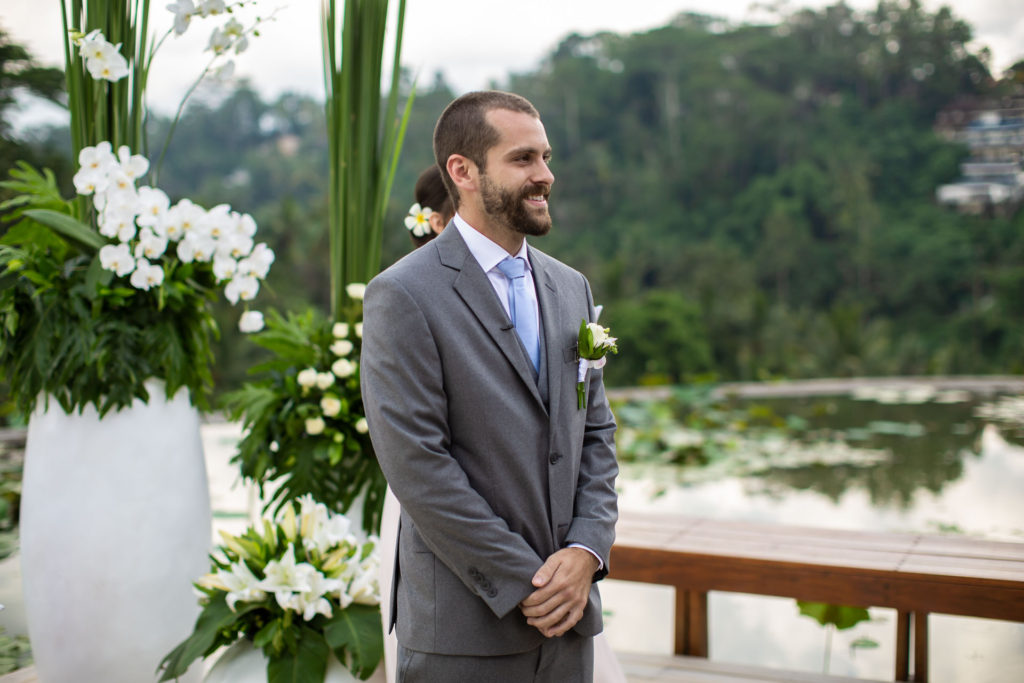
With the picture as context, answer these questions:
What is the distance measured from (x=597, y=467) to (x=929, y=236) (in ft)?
67.4

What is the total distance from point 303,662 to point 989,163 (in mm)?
A: 21922

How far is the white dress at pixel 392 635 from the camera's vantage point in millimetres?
1717

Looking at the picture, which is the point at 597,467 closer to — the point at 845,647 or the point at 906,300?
the point at 845,647

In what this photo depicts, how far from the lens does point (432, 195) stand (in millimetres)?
2043

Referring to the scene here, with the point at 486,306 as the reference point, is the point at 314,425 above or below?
below

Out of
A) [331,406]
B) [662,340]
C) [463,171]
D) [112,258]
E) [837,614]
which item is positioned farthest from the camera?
[662,340]

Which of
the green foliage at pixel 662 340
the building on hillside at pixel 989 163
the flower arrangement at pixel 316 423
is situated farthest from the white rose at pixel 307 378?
the building on hillside at pixel 989 163

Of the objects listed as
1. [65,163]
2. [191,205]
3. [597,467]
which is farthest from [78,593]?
[65,163]

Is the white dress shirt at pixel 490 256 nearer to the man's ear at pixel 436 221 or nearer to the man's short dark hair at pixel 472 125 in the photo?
the man's short dark hair at pixel 472 125

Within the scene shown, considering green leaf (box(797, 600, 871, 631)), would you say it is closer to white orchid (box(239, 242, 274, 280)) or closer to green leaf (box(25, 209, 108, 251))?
white orchid (box(239, 242, 274, 280))

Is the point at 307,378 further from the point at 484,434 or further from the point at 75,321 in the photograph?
the point at 484,434

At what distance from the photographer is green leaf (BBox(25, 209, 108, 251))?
6.26ft

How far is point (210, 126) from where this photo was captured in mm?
23672

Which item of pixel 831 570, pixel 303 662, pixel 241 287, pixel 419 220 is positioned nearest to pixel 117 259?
pixel 241 287
